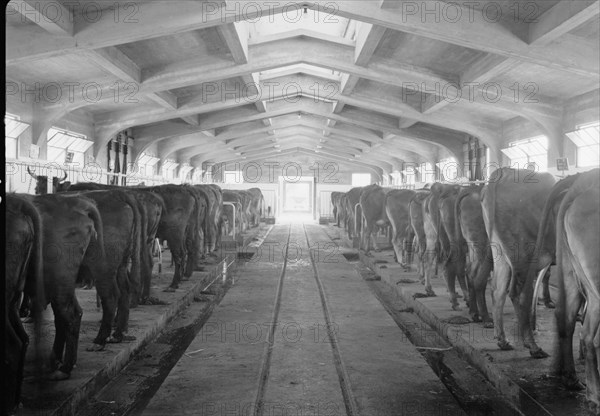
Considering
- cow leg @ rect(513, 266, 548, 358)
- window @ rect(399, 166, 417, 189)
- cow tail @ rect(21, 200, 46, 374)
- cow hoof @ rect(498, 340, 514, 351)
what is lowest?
cow hoof @ rect(498, 340, 514, 351)

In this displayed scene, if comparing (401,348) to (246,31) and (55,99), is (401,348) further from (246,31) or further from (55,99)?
(55,99)

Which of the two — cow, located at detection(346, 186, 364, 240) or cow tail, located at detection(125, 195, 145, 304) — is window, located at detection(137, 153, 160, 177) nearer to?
cow, located at detection(346, 186, 364, 240)

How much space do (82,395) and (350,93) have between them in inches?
608

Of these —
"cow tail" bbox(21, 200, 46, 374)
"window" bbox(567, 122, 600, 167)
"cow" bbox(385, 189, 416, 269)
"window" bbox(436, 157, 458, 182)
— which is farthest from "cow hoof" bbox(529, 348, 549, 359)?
"window" bbox(436, 157, 458, 182)

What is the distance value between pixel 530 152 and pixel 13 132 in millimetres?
15003

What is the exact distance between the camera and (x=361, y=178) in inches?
1688

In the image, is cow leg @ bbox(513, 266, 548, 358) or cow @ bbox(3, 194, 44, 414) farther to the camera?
cow leg @ bbox(513, 266, 548, 358)

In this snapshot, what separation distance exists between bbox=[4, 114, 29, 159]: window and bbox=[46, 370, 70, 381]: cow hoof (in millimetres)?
10423

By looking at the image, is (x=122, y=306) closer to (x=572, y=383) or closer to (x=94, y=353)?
(x=94, y=353)

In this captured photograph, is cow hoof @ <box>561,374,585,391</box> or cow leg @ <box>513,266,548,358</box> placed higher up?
cow leg @ <box>513,266,548,358</box>

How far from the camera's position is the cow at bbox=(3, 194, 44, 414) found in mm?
3682

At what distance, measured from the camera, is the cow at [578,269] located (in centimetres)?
382

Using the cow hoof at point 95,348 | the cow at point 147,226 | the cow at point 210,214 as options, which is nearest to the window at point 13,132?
the cow at point 210,214

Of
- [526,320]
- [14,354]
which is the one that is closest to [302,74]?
[526,320]
